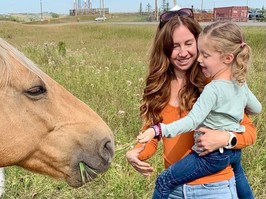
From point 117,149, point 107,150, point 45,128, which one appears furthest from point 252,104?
point 117,149

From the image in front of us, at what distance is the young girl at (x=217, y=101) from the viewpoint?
200 centimetres

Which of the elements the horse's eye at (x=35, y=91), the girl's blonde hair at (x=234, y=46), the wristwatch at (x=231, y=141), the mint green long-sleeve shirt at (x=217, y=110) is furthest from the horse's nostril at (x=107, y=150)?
the girl's blonde hair at (x=234, y=46)

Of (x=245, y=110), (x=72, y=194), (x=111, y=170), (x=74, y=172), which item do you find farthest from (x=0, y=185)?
(x=245, y=110)

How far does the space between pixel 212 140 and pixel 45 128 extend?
2.70ft

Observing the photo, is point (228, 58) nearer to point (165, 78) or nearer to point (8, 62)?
point (165, 78)

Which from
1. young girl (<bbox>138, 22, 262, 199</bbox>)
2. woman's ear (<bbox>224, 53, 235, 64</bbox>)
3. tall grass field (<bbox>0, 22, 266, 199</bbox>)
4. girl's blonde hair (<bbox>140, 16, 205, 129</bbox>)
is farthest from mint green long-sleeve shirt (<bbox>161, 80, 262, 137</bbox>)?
tall grass field (<bbox>0, 22, 266, 199</bbox>)

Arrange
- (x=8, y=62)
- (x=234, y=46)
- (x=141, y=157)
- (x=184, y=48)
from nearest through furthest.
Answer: (x=8, y=62) → (x=234, y=46) → (x=184, y=48) → (x=141, y=157)

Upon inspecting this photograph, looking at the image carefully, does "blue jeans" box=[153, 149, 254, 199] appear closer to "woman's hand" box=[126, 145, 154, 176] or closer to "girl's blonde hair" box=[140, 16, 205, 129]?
"woman's hand" box=[126, 145, 154, 176]

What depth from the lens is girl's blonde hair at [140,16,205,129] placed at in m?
2.29

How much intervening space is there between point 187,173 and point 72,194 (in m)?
1.65

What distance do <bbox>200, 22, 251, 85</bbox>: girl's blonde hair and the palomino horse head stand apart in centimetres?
69

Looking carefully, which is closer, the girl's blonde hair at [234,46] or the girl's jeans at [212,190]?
the girl's blonde hair at [234,46]

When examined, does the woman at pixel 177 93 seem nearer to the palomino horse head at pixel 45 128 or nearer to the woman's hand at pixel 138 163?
the woman's hand at pixel 138 163

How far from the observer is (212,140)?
2.03 m
